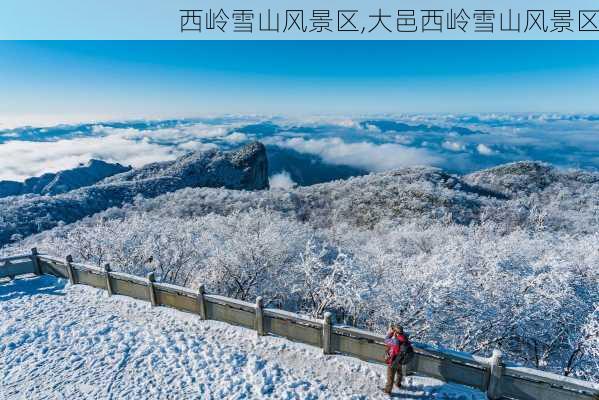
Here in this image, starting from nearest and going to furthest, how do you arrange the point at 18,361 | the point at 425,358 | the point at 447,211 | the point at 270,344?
the point at 425,358, the point at 18,361, the point at 270,344, the point at 447,211

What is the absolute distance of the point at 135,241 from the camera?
2553cm

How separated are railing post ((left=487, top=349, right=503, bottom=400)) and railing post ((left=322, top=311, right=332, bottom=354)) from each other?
4.72m

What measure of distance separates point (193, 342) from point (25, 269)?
1169 cm

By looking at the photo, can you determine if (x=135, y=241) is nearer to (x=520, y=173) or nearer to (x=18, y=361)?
(x=18, y=361)

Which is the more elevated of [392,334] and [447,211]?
[392,334]

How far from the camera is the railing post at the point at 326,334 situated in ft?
34.7

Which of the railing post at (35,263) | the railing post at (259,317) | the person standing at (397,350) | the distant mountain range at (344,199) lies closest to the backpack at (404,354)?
the person standing at (397,350)

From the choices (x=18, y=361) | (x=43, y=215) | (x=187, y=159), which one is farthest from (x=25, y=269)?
(x=187, y=159)

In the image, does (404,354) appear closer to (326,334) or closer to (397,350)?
(397,350)

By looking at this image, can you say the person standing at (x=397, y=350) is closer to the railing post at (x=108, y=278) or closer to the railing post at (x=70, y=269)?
the railing post at (x=108, y=278)

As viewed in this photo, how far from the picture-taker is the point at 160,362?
10727 millimetres

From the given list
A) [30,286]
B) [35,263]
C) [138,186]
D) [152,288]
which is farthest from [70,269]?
[138,186]

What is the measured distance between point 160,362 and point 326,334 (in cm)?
570

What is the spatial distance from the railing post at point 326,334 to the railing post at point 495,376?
4.72 meters
